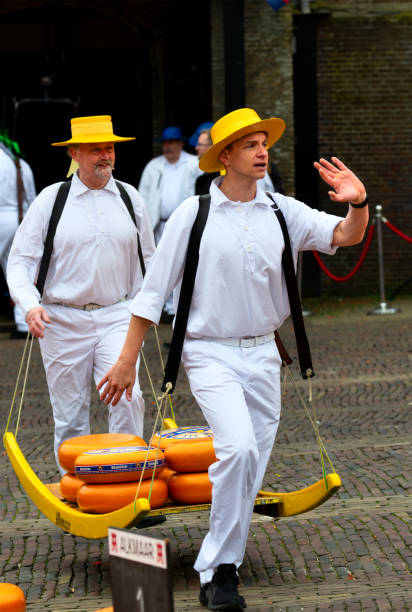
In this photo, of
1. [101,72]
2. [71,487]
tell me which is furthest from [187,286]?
[101,72]

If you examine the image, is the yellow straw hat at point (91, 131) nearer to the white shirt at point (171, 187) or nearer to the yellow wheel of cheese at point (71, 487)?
the yellow wheel of cheese at point (71, 487)

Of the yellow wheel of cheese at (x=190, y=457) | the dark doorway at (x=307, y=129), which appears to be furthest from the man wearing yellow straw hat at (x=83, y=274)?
the dark doorway at (x=307, y=129)

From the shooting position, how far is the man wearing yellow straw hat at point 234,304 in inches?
181

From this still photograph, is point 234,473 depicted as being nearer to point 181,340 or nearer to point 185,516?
point 181,340

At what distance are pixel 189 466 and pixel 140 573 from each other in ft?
6.07

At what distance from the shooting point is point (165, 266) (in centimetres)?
477

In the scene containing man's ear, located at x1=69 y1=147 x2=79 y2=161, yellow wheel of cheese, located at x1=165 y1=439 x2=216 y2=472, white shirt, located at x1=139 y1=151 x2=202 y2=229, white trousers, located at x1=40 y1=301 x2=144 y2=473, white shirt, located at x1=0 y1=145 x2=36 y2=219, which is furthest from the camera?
white shirt, located at x1=139 y1=151 x2=202 y2=229

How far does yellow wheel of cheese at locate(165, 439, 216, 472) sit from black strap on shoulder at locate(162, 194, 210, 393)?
363 mm

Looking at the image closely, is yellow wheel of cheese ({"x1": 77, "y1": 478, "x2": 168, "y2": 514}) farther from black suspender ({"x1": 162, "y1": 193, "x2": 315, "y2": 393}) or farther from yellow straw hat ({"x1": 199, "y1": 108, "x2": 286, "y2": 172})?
yellow straw hat ({"x1": 199, "y1": 108, "x2": 286, "y2": 172})

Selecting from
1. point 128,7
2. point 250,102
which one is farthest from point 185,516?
point 128,7

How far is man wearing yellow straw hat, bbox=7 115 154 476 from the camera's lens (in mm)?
5793

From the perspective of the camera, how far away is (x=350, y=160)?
51.9 feet

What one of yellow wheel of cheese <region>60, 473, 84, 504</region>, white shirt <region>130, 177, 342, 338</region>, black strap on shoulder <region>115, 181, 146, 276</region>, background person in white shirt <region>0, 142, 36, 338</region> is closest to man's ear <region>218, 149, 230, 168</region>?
white shirt <region>130, 177, 342, 338</region>

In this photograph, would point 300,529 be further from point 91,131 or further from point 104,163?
point 91,131
